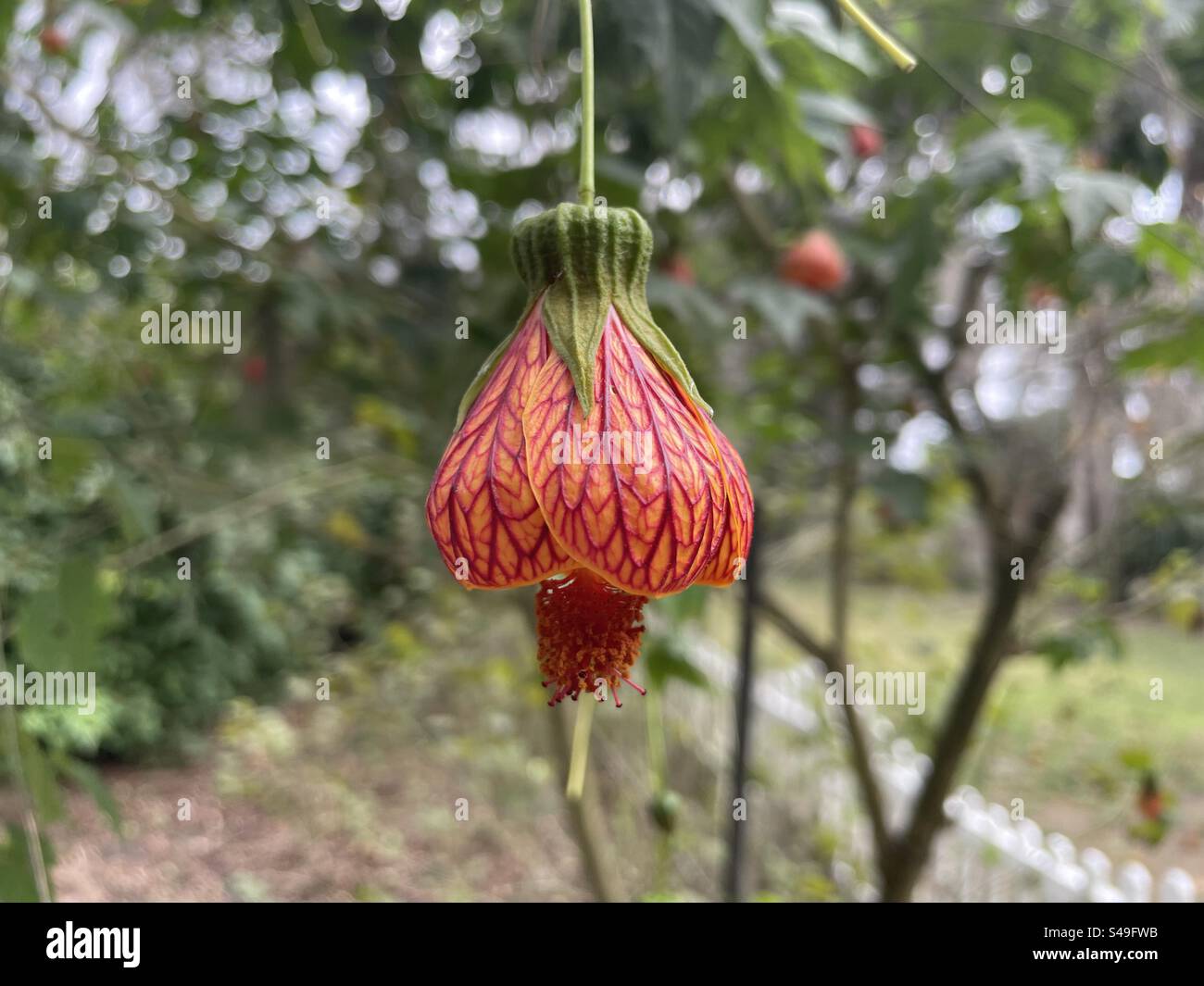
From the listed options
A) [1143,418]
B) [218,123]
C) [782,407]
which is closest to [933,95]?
[782,407]

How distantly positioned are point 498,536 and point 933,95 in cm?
116

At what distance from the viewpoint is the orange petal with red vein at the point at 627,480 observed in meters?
0.40

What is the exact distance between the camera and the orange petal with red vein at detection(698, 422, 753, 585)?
43cm

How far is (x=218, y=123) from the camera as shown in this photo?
136cm

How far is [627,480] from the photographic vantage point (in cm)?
40

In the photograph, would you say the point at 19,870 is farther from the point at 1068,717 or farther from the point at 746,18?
the point at 1068,717

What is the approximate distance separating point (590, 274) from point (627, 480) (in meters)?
0.13

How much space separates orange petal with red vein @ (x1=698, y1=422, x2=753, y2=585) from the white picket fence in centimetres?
112

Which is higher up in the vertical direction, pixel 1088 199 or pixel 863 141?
pixel 863 141

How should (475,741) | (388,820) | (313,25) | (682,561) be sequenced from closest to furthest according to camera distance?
(682,561), (313,25), (475,741), (388,820)

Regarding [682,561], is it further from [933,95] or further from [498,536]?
[933,95]

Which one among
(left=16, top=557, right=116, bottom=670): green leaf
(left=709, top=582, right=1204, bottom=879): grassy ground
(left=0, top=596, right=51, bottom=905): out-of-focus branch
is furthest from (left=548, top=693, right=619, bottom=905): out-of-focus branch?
(left=0, top=596, right=51, bottom=905): out-of-focus branch

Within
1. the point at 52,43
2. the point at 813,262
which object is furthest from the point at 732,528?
the point at 52,43

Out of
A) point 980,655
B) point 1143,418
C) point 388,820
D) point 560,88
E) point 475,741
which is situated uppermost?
point 560,88
